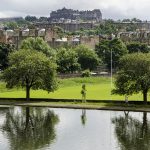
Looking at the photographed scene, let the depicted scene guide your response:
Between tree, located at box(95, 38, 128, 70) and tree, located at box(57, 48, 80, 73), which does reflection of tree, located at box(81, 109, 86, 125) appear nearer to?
tree, located at box(57, 48, 80, 73)

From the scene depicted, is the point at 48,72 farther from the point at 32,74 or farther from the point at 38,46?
the point at 38,46

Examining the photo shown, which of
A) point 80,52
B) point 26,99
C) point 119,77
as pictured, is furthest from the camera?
point 80,52

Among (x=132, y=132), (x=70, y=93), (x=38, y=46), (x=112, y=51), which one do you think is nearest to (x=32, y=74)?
(x=70, y=93)

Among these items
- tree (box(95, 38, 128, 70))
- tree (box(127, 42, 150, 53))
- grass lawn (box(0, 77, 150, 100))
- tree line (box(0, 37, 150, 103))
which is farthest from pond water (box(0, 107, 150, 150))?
tree (box(127, 42, 150, 53))

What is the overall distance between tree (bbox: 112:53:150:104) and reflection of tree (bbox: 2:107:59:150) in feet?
35.4

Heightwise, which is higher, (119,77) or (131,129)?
(119,77)

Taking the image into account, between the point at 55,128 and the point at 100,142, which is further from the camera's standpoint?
the point at 55,128

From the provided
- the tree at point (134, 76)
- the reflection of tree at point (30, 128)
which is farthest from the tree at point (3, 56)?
the tree at point (134, 76)

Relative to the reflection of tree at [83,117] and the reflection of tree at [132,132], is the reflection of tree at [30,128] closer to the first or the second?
the reflection of tree at [83,117]

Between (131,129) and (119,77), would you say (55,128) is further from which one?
(119,77)

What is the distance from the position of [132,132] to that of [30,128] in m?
11.1

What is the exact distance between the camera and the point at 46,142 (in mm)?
48625

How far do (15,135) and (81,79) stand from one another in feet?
192

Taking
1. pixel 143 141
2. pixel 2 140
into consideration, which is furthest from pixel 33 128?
pixel 143 141
